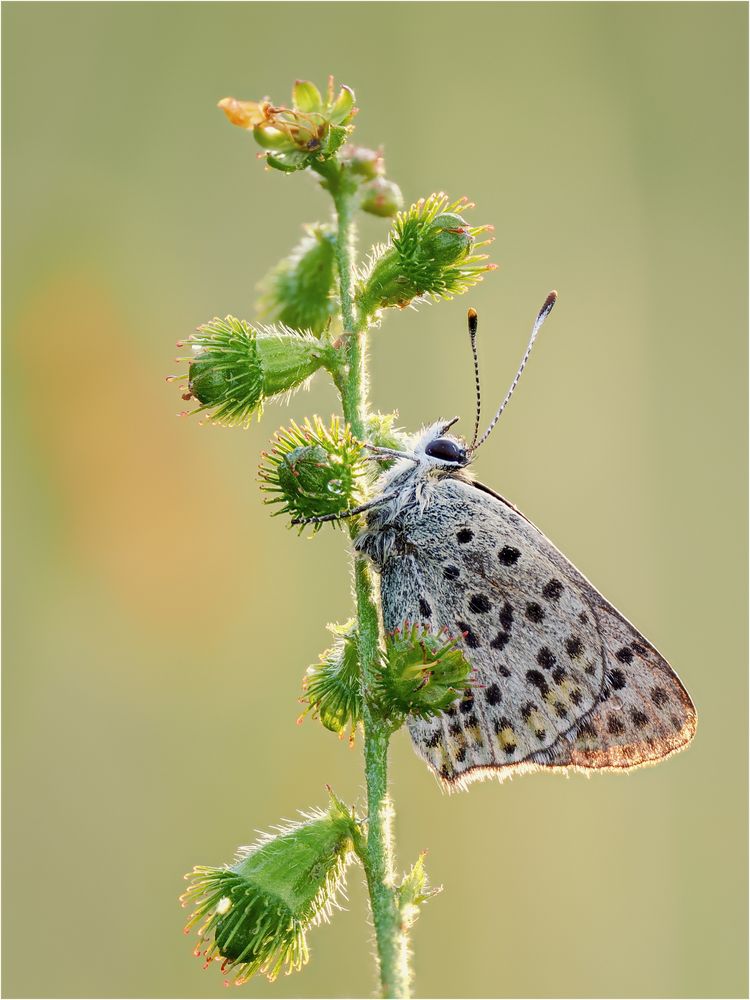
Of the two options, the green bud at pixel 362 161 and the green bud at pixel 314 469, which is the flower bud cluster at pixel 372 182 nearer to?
the green bud at pixel 362 161

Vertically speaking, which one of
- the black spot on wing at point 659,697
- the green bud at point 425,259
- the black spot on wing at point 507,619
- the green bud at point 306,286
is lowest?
the black spot on wing at point 659,697

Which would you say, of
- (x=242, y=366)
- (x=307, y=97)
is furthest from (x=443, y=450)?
(x=307, y=97)

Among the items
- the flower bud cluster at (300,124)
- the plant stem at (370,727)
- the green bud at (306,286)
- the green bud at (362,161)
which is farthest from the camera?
the green bud at (306,286)

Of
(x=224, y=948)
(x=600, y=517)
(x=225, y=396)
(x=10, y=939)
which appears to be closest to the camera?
(x=224, y=948)

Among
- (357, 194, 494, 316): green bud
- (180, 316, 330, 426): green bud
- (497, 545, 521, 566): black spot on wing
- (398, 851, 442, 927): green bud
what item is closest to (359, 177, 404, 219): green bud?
(357, 194, 494, 316): green bud

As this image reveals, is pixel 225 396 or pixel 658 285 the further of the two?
pixel 658 285

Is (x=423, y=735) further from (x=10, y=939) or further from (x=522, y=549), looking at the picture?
(x=10, y=939)

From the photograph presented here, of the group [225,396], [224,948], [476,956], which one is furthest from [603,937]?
[225,396]

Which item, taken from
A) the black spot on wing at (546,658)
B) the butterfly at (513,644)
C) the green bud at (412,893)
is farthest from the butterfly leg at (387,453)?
the green bud at (412,893)
